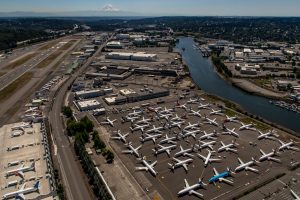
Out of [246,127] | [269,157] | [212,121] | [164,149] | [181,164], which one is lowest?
[181,164]

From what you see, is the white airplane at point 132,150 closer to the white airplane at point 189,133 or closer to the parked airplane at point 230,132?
the white airplane at point 189,133

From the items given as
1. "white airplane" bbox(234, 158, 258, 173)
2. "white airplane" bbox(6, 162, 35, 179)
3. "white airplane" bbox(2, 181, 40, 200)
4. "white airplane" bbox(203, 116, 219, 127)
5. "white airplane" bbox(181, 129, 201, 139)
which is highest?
"white airplane" bbox(203, 116, 219, 127)

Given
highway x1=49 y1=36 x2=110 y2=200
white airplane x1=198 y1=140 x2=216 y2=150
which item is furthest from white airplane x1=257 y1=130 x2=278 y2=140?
highway x1=49 y1=36 x2=110 y2=200

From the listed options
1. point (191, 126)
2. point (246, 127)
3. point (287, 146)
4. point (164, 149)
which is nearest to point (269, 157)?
point (287, 146)

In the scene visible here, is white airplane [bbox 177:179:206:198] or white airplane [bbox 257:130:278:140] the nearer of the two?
white airplane [bbox 177:179:206:198]

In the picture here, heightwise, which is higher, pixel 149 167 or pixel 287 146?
pixel 287 146

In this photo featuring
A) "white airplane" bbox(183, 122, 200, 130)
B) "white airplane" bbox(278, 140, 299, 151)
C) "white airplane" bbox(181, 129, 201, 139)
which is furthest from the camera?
"white airplane" bbox(183, 122, 200, 130)

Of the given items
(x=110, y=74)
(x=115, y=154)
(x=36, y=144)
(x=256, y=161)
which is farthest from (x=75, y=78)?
(x=256, y=161)

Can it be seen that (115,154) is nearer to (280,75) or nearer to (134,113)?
(134,113)

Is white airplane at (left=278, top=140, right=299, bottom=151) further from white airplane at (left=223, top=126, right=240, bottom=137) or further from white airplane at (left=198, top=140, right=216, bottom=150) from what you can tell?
white airplane at (left=198, top=140, right=216, bottom=150)

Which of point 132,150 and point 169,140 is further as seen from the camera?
point 169,140

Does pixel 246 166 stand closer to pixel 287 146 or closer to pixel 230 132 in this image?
pixel 287 146

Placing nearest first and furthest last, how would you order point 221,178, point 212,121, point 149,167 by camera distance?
point 221,178 < point 149,167 < point 212,121
